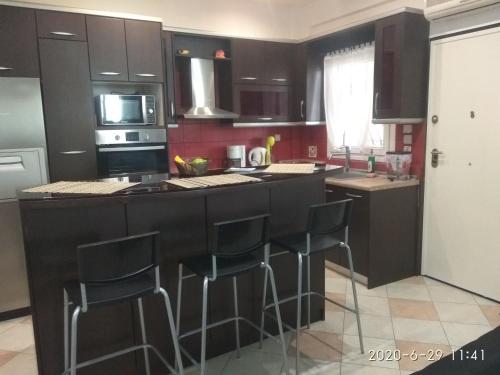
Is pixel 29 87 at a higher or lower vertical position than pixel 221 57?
lower

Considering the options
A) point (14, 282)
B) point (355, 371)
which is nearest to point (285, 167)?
point (355, 371)

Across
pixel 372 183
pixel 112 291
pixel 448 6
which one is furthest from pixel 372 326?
pixel 448 6

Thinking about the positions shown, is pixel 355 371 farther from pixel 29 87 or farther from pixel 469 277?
pixel 29 87

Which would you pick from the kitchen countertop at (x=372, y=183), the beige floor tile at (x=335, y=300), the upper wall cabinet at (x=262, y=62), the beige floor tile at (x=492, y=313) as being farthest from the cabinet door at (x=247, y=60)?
the beige floor tile at (x=492, y=313)

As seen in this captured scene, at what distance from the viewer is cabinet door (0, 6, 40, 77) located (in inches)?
113

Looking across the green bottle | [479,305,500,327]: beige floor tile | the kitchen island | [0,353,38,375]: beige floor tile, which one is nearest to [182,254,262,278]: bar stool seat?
the kitchen island

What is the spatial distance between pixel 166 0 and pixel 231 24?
0.74 meters

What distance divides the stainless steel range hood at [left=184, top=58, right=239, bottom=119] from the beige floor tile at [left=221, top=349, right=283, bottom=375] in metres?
2.27

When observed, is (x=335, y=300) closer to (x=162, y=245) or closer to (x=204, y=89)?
(x=162, y=245)

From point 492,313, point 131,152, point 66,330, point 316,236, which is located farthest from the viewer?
point 131,152

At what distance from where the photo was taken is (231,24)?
4250 mm

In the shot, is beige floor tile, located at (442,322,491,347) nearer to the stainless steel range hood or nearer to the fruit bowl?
the fruit bowl

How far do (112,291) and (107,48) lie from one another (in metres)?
2.32

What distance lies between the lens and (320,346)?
2.53 meters
